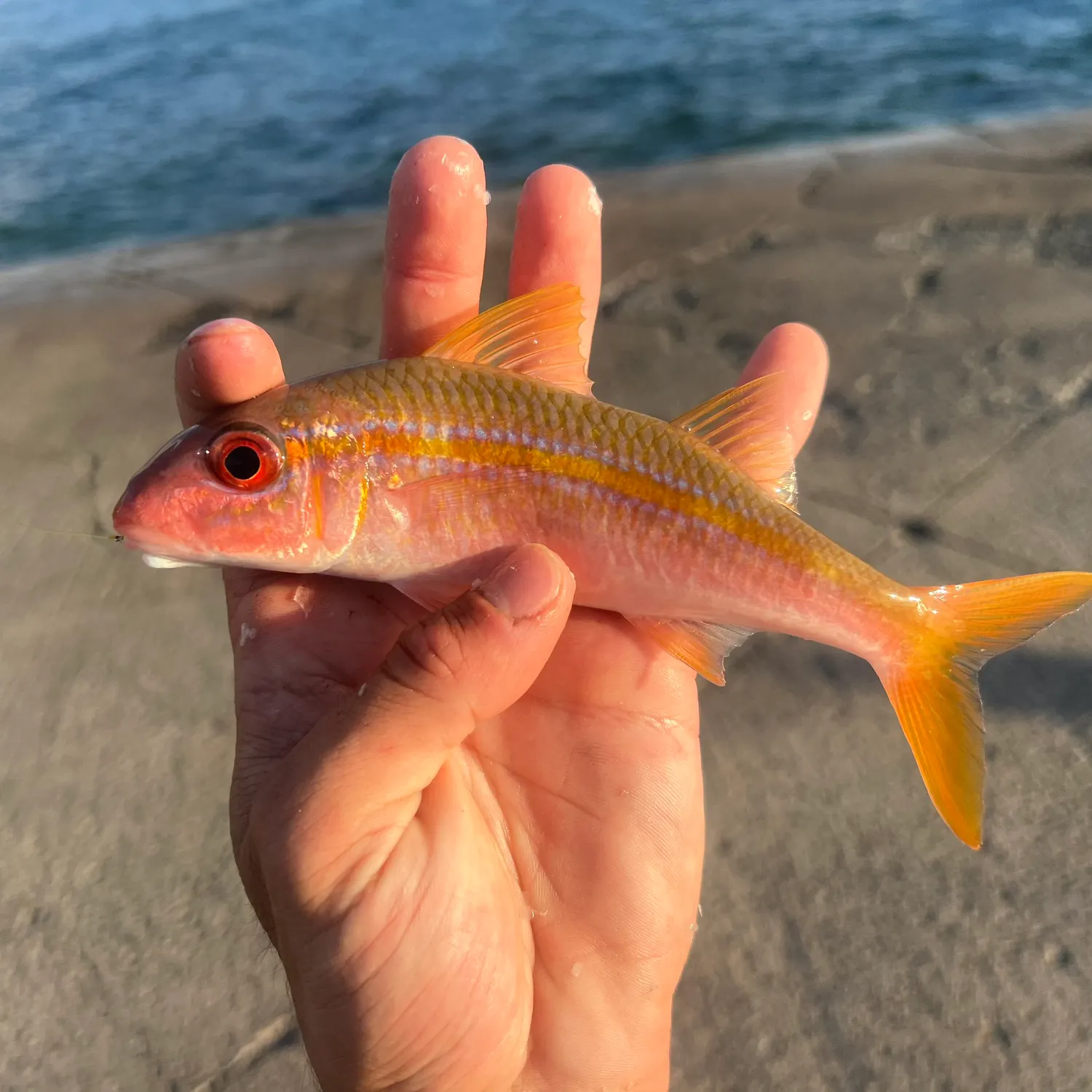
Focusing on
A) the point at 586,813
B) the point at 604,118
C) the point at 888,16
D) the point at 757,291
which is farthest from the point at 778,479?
the point at 888,16

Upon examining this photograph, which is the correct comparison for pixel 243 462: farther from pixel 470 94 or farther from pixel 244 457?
pixel 470 94

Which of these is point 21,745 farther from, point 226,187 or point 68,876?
point 226,187

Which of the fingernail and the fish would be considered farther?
the fish

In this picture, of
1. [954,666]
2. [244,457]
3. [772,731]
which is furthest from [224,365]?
[772,731]

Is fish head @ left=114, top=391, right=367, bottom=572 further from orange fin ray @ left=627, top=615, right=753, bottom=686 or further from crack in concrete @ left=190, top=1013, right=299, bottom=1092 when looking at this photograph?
crack in concrete @ left=190, top=1013, right=299, bottom=1092

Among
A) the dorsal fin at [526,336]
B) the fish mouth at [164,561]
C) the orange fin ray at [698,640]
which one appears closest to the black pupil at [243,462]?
the fish mouth at [164,561]

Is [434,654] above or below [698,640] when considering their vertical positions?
above

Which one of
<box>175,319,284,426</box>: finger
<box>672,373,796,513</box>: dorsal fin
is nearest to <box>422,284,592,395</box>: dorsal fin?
<box>672,373,796,513</box>: dorsal fin
